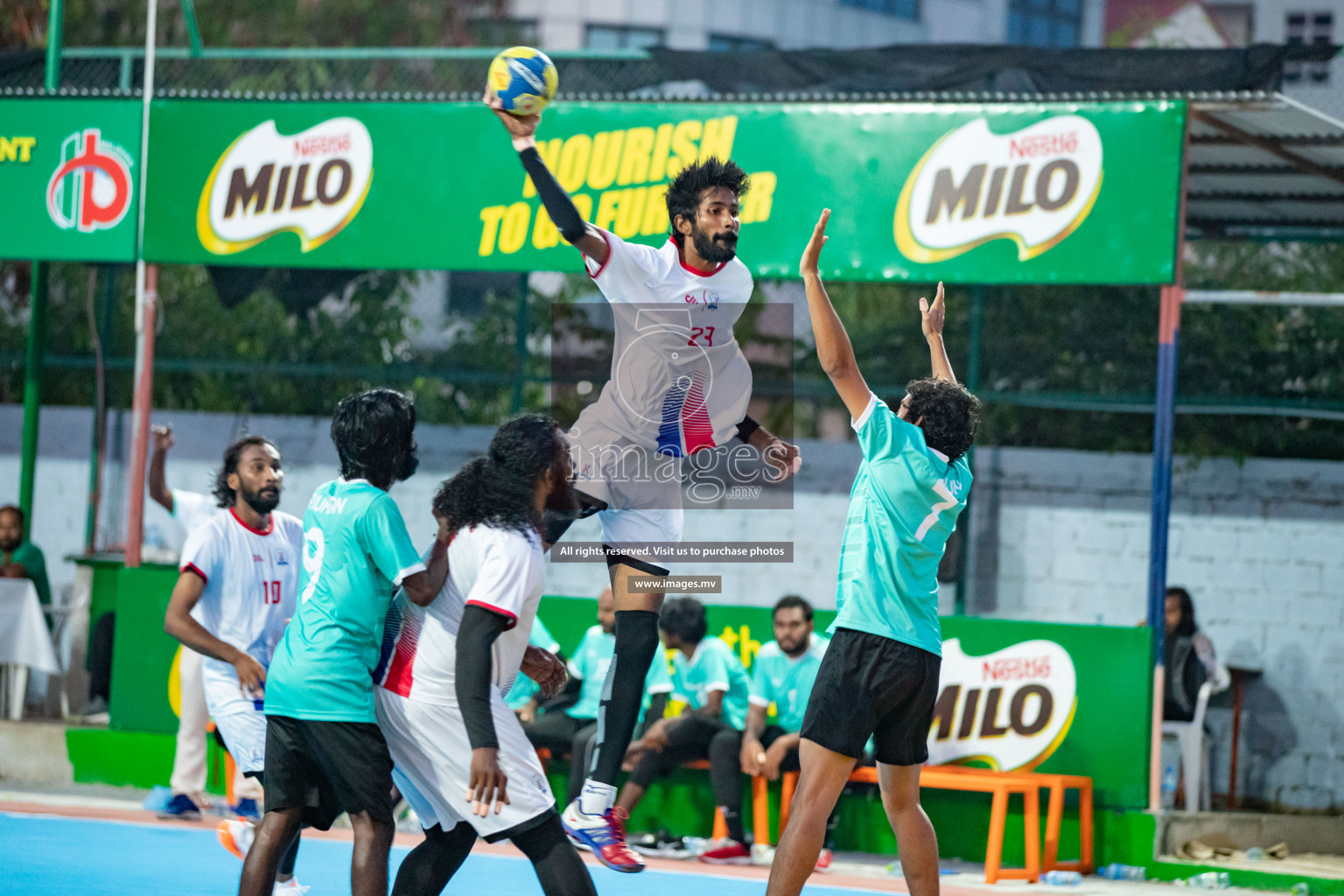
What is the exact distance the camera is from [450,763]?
5.00 metres

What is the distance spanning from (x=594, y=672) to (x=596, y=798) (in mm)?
3842

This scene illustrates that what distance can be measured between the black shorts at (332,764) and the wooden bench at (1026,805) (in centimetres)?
394

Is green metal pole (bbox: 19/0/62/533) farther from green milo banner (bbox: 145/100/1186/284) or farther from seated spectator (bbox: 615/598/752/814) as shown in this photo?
seated spectator (bbox: 615/598/752/814)

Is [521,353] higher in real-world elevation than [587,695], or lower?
higher

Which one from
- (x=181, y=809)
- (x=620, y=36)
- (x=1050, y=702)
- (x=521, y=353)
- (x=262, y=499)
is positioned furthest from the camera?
(x=620, y=36)

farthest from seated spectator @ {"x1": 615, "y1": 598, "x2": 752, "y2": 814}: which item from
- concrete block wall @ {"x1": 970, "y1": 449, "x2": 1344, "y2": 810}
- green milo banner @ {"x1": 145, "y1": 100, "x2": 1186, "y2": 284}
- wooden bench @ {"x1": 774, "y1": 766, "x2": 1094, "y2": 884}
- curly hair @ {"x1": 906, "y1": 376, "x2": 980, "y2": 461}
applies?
curly hair @ {"x1": 906, "y1": 376, "x2": 980, "y2": 461}

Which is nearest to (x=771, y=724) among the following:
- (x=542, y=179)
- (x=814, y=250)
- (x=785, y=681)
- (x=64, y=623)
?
(x=785, y=681)

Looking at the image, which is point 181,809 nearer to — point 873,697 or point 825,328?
point 873,697

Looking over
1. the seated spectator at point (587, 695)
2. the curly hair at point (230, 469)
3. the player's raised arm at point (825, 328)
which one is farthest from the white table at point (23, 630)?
the player's raised arm at point (825, 328)

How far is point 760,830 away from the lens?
365 inches

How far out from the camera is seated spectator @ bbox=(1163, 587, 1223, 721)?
10430mm

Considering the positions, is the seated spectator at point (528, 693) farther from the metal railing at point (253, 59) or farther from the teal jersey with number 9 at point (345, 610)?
the teal jersey with number 9 at point (345, 610)

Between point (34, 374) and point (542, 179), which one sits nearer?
point (542, 179)

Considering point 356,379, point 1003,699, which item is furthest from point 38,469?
point 1003,699
